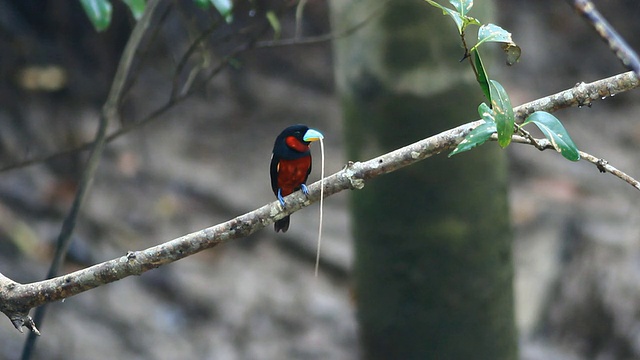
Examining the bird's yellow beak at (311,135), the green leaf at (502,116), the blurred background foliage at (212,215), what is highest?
the blurred background foliage at (212,215)

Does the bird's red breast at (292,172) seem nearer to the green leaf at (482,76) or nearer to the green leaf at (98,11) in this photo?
the green leaf at (98,11)

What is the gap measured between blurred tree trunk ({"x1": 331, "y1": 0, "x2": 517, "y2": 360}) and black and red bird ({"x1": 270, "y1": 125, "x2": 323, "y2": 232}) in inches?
13.3

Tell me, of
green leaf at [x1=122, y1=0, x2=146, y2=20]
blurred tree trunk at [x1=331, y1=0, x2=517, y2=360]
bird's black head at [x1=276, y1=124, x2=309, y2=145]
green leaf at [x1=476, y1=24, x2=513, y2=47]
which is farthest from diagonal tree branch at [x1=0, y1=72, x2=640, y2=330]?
green leaf at [x1=122, y1=0, x2=146, y2=20]

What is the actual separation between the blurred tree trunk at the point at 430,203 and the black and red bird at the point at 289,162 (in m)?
0.34

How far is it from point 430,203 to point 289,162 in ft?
1.57

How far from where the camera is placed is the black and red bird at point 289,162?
77.7 inches

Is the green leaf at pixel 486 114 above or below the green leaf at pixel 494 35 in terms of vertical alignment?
below

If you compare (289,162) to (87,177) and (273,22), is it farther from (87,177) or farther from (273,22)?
(87,177)

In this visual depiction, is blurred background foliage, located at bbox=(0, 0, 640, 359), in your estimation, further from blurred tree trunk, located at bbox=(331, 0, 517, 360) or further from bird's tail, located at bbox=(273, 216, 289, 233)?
bird's tail, located at bbox=(273, 216, 289, 233)

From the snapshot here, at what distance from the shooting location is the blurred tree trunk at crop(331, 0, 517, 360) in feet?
7.45

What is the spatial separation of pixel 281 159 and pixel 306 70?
374cm

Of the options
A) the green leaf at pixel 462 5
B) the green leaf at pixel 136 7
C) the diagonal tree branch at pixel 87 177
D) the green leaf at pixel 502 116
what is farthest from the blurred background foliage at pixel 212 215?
the green leaf at pixel 502 116

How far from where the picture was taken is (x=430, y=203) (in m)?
2.27

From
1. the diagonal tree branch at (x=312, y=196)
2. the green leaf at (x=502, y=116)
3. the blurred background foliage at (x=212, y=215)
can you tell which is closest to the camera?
the green leaf at (x=502, y=116)
